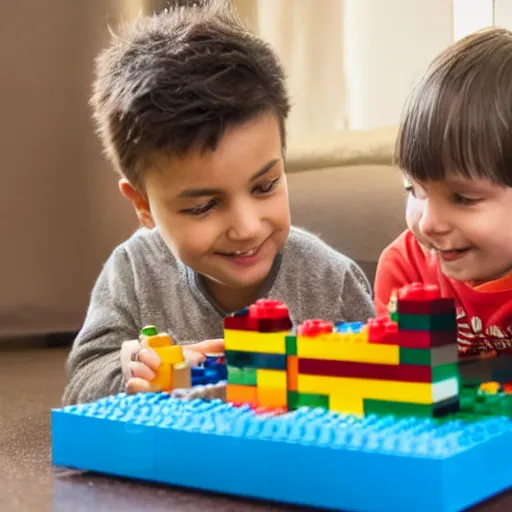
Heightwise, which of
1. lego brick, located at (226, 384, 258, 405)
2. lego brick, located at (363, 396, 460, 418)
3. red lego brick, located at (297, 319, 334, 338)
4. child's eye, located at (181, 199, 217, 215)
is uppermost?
child's eye, located at (181, 199, 217, 215)

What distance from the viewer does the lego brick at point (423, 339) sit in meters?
0.65

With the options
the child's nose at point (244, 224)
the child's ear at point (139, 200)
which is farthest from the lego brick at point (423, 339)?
the child's ear at point (139, 200)

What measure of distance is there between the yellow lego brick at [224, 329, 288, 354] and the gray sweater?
42 centimetres

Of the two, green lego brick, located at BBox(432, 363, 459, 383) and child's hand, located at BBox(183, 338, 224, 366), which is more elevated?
green lego brick, located at BBox(432, 363, 459, 383)

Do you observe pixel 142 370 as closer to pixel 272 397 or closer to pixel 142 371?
pixel 142 371

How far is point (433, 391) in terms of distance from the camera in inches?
25.7

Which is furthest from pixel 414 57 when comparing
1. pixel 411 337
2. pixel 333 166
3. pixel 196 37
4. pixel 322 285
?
pixel 411 337

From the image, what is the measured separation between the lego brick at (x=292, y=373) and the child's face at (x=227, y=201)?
10.4 inches

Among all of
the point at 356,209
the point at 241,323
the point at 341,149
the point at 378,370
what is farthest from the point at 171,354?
the point at 341,149

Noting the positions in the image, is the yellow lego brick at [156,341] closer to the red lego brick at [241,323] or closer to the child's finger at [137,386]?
the child's finger at [137,386]

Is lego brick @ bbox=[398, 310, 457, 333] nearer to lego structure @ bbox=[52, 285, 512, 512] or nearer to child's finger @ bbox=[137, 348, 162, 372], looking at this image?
lego structure @ bbox=[52, 285, 512, 512]

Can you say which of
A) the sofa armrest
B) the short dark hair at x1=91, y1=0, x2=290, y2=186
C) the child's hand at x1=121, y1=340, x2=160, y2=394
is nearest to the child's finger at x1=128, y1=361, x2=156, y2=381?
the child's hand at x1=121, y1=340, x2=160, y2=394

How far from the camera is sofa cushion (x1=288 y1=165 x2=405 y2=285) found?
66.1 inches

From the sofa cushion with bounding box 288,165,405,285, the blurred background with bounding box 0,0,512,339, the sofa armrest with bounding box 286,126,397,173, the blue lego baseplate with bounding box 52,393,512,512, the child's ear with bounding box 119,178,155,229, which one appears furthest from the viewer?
the blurred background with bounding box 0,0,512,339
